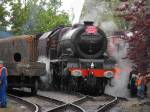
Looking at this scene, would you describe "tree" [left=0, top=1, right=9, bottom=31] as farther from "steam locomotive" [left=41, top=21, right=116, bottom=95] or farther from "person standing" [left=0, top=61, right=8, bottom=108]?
"person standing" [left=0, top=61, right=8, bottom=108]

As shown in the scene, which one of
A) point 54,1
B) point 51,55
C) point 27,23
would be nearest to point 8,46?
point 51,55

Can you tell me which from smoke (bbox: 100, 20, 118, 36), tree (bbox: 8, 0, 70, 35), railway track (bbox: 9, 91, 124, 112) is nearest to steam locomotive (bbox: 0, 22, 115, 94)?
railway track (bbox: 9, 91, 124, 112)

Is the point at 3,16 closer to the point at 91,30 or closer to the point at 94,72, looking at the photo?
the point at 91,30

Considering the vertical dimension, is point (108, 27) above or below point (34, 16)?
below

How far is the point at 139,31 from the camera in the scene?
1386 centimetres

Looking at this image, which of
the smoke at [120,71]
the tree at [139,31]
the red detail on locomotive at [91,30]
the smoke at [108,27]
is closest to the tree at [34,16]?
the smoke at [108,27]

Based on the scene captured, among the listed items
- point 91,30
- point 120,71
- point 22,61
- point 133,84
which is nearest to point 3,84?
point 22,61

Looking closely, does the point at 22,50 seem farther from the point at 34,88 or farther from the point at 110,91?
the point at 110,91

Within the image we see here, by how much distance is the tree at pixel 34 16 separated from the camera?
155 ft

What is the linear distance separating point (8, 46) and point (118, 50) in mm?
5235

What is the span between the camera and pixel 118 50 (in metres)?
27.0

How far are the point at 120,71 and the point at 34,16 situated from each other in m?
30.5

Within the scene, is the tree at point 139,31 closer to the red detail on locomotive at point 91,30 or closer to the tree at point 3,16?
the red detail on locomotive at point 91,30

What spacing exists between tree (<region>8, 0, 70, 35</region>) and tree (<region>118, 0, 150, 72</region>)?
32.3 meters
